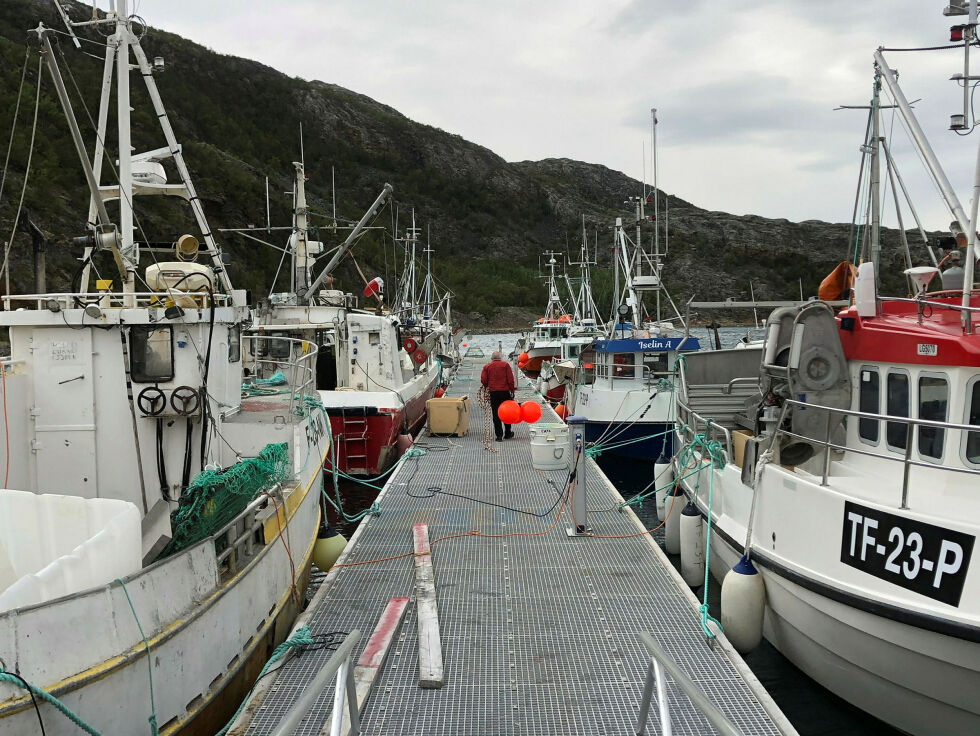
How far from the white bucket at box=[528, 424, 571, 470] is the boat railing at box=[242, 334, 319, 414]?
343 cm

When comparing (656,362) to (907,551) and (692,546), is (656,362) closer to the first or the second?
(692,546)

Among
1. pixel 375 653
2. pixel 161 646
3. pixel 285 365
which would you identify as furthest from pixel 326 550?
pixel 161 646

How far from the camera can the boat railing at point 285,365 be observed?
9181 millimetres

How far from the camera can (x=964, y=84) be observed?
718cm

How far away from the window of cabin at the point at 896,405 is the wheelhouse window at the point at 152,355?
6.60 m

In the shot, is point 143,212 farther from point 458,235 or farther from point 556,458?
point 458,235

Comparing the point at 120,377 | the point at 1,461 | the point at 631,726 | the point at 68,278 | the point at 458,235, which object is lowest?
the point at 631,726

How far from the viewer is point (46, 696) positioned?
11.3 feet

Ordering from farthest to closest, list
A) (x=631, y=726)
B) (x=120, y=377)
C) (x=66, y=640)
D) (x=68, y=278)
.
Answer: (x=68, y=278), (x=120, y=377), (x=631, y=726), (x=66, y=640)

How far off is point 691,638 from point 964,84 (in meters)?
6.01

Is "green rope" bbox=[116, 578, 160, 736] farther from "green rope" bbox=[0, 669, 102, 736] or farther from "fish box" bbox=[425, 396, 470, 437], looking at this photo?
"fish box" bbox=[425, 396, 470, 437]

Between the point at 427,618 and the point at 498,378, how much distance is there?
8.98 metres

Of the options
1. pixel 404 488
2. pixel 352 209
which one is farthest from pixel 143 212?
pixel 352 209

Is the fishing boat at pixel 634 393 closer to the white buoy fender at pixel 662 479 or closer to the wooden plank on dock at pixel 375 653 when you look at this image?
the white buoy fender at pixel 662 479
